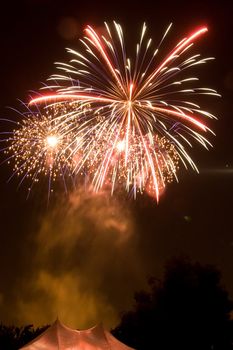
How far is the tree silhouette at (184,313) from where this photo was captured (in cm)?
3100

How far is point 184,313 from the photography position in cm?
3125

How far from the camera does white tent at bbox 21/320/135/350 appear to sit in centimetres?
2078

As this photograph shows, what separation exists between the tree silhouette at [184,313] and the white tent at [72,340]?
9952 millimetres

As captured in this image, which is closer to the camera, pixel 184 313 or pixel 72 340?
pixel 72 340

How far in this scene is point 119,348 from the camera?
21.8m

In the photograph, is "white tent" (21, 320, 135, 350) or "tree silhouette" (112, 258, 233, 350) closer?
"white tent" (21, 320, 135, 350)

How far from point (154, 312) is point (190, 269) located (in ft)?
11.6

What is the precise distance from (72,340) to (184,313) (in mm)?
11689

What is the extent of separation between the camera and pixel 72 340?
21.3 metres

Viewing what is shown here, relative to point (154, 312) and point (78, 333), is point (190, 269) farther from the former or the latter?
point (78, 333)

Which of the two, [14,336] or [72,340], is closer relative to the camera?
[72,340]

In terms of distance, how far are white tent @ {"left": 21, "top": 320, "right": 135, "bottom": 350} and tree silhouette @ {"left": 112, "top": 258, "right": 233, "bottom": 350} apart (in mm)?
9952

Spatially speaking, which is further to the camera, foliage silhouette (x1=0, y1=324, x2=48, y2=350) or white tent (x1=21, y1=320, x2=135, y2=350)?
foliage silhouette (x1=0, y1=324, x2=48, y2=350)

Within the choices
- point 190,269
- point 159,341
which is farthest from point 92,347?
point 190,269
